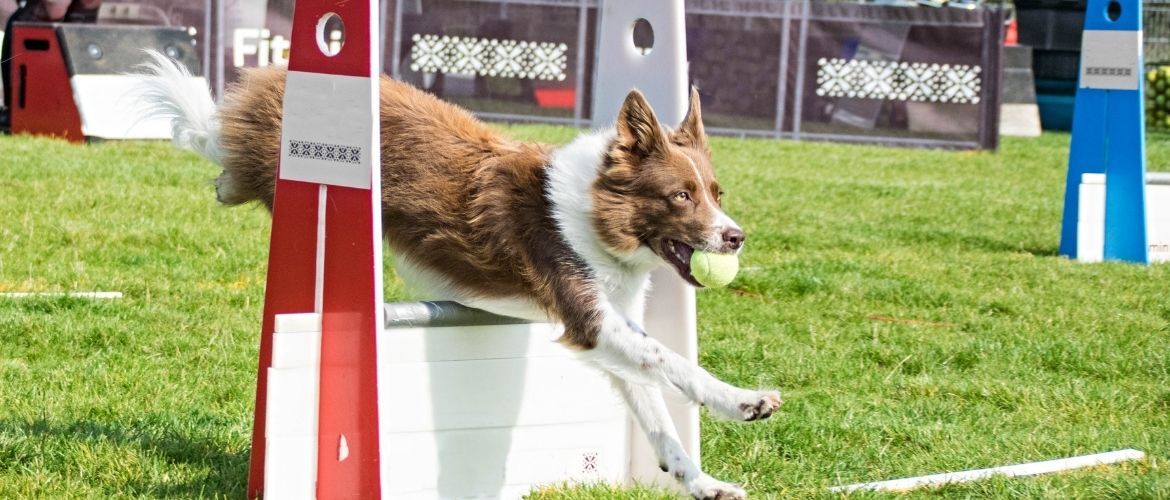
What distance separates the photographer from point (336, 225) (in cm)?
346

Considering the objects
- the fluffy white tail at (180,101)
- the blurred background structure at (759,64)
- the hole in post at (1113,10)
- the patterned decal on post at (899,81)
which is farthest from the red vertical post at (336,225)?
the patterned decal on post at (899,81)

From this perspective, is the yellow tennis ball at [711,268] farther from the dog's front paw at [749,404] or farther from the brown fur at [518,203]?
the dog's front paw at [749,404]

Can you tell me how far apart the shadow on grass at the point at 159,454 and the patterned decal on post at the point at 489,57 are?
499 inches

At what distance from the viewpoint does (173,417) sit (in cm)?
473

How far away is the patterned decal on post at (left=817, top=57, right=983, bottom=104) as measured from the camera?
1667 cm

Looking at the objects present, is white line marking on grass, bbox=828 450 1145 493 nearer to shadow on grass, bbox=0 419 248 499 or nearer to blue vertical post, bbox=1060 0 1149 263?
shadow on grass, bbox=0 419 248 499

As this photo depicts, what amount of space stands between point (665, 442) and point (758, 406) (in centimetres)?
42

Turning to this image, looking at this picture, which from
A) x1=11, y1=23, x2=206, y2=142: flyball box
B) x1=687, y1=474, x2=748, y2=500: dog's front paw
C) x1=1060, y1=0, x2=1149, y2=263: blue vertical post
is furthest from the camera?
x1=11, y1=23, x2=206, y2=142: flyball box

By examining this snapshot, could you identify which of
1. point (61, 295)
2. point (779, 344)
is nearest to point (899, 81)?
point (779, 344)

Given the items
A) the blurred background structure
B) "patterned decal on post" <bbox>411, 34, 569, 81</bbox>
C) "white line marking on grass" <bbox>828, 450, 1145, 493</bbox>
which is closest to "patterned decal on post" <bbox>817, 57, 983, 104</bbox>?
the blurred background structure

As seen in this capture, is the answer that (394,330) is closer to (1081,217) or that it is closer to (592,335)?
(592,335)

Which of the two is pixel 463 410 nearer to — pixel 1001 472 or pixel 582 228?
pixel 582 228

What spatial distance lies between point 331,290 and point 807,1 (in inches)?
561

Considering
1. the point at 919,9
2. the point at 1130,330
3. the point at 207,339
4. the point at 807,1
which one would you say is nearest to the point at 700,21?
the point at 807,1
